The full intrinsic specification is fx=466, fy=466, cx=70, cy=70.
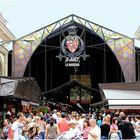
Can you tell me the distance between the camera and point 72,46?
40.3 metres

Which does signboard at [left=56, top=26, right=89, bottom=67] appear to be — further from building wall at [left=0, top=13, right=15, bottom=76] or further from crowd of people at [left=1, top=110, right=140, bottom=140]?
crowd of people at [left=1, top=110, right=140, bottom=140]

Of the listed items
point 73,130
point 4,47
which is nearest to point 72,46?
point 4,47

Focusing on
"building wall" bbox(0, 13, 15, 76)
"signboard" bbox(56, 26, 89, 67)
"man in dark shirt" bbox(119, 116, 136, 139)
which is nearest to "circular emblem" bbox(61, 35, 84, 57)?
"signboard" bbox(56, 26, 89, 67)

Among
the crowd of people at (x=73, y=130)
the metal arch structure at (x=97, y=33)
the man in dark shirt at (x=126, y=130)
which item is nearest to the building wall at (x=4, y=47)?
the metal arch structure at (x=97, y=33)

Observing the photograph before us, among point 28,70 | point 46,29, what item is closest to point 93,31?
point 46,29

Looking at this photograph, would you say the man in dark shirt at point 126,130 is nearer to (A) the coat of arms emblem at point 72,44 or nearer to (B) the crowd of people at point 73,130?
(B) the crowd of people at point 73,130

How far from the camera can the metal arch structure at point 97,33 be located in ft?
129

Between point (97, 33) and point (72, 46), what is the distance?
243 cm

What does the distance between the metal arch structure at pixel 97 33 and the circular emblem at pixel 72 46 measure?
1400 mm

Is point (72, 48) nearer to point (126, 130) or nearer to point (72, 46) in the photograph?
point (72, 46)

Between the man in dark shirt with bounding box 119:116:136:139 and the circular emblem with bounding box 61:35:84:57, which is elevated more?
the circular emblem with bounding box 61:35:84:57

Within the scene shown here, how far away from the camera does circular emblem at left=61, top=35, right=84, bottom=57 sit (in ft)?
132

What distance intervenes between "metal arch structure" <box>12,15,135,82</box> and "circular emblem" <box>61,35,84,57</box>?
1.40 metres

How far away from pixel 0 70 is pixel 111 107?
1993cm
